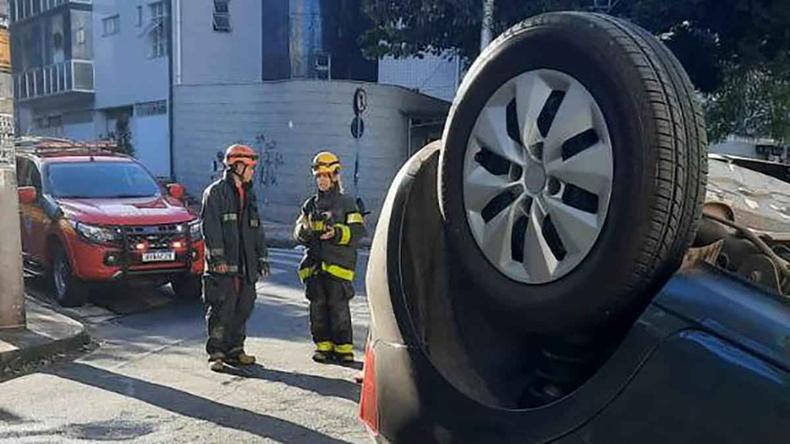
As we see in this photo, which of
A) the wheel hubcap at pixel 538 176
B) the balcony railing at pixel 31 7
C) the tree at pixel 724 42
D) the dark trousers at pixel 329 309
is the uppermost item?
the balcony railing at pixel 31 7

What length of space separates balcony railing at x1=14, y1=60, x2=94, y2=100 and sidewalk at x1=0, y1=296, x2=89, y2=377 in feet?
84.3

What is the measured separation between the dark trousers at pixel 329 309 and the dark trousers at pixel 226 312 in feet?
1.83

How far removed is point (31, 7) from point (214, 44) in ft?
46.8

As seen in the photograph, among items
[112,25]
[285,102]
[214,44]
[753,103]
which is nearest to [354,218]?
[753,103]

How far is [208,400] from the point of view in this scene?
5504 millimetres

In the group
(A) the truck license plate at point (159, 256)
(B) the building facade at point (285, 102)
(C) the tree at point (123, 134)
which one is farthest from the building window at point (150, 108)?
(A) the truck license plate at point (159, 256)

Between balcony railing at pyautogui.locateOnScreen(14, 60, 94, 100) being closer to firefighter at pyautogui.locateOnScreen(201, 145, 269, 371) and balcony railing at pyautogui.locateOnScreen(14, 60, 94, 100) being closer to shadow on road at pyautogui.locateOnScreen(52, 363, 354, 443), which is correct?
firefighter at pyautogui.locateOnScreen(201, 145, 269, 371)

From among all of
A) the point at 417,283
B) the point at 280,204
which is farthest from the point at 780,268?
the point at 280,204

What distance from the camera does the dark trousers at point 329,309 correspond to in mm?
6539

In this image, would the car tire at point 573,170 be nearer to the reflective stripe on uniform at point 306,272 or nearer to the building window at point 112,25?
the reflective stripe on uniform at point 306,272

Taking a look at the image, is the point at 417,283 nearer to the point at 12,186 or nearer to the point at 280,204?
the point at 12,186

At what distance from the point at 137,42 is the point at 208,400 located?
2549 cm

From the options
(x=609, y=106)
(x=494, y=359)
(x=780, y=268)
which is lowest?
(x=494, y=359)

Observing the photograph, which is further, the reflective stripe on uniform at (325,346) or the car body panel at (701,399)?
the reflective stripe on uniform at (325,346)
